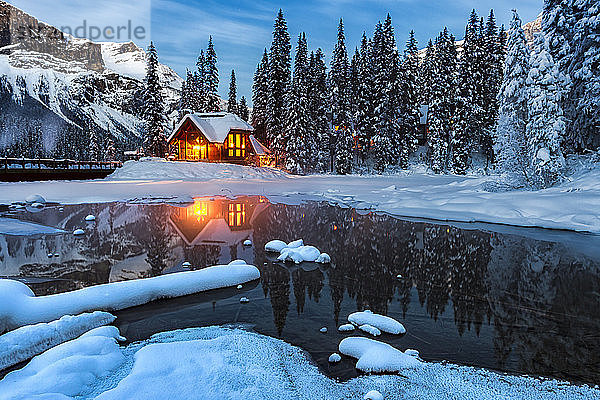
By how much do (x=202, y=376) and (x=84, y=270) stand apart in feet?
19.0

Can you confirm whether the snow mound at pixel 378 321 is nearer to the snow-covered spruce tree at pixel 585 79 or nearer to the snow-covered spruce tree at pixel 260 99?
the snow-covered spruce tree at pixel 585 79

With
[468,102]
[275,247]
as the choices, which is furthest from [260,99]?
[275,247]

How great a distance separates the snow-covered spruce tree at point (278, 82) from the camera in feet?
168

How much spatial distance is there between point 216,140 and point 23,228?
37.9m

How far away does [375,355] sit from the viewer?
4.55 metres

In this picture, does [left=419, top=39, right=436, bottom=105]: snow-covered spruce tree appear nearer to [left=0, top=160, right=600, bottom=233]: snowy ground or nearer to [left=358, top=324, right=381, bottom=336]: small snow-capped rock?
[left=0, top=160, right=600, bottom=233]: snowy ground

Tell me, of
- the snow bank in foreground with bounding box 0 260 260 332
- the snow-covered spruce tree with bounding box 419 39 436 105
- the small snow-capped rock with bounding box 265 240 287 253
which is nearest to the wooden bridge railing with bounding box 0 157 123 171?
the small snow-capped rock with bounding box 265 240 287 253

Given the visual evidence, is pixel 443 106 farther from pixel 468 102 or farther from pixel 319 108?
pixel 319 108

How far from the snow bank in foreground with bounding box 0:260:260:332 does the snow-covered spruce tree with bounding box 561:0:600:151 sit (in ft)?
84.6

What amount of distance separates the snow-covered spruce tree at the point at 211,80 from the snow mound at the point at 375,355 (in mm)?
60933

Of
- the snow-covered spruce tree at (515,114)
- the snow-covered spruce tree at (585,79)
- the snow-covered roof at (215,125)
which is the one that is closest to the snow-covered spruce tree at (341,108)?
the snow-covered roof at (215,125)

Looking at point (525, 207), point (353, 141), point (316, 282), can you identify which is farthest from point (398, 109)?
point (316, 282)

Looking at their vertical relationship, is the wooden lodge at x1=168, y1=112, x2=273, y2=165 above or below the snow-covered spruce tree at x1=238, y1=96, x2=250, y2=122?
below

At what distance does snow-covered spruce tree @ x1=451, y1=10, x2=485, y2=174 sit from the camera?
45.5 m
